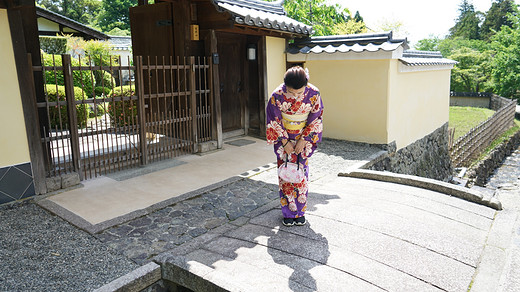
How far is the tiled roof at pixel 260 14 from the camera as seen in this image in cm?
750

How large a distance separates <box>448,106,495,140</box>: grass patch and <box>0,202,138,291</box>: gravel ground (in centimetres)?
1858

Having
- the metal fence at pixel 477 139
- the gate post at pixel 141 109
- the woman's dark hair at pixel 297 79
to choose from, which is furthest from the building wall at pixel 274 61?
the metal fence at pixel 477 139

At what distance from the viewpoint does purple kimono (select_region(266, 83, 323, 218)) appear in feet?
14.7

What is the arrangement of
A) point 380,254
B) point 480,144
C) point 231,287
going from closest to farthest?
point 231,287 < point 380,254 < point 480,144

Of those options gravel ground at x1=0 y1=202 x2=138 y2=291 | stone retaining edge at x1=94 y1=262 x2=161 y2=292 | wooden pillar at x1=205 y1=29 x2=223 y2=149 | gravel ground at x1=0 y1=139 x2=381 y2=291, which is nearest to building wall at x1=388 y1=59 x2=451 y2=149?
wooden pillar at x1=205 y1=29 x2=223 y2=149

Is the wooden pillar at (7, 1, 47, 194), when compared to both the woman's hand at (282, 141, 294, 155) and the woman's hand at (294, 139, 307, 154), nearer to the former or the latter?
the woman's hand at (282, 141, 294, 155)

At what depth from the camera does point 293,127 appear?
455 cm

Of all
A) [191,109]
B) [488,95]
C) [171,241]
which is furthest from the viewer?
[488,95]

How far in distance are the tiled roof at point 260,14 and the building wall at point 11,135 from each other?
3691 mm

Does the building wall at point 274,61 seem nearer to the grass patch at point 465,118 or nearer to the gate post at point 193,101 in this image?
the gate post at point 193,101

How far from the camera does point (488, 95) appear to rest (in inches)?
1189

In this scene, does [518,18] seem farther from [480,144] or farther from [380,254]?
[380,254]

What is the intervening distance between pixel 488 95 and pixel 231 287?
3298cm

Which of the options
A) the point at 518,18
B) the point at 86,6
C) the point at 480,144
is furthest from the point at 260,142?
the point at 86,6
